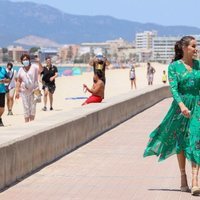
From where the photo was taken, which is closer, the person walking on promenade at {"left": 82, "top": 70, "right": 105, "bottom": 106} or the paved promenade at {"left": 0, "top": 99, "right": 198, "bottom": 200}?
the paved promenade at {"left": 0, "top": 99, "right": 198, "bottom": 200}

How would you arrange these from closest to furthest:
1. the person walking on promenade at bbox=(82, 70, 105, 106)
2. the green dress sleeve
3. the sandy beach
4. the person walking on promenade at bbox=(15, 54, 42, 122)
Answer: the green dress sleeve
the person walking on promenade at bbox=(15, 54, 42, 122)
the person walking on promenade at bbox=(82, 70, 105, 106)
the sandy beach

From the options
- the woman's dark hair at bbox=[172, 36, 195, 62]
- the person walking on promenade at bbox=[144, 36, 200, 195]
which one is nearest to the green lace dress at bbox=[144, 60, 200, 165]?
the person walking on promenade at bbox=[144, 36, 200, 195]

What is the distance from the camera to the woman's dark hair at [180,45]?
26.2 feet

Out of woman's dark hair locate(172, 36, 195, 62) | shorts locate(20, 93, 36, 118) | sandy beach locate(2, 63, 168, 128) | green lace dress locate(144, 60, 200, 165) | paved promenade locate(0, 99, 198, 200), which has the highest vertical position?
woman's dark hair locate(172, 36, 195, 62)

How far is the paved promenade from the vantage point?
8000mm

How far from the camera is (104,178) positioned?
362 inches

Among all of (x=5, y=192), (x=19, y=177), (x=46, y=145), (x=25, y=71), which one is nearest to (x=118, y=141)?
(x=25, y=71)

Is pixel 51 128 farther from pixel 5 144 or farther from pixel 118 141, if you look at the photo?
pixel 118 141

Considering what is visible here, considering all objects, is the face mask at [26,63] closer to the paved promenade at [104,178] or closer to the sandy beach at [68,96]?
the sandy beach at [68,96]

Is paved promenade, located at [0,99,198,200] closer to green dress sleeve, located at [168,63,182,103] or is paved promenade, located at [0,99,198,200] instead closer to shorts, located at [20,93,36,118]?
green dress sleeve, located at [168,63,182,103]

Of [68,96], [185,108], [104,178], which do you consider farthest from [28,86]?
[68,96]

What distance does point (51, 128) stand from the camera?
10398mm

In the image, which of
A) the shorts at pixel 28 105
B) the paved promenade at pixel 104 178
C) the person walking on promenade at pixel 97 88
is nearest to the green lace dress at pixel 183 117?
the paved promenade at pixel 104 178

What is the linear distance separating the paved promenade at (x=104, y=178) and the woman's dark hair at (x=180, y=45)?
1412 millimetres
